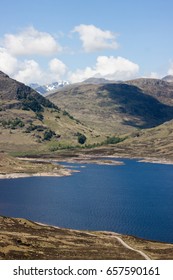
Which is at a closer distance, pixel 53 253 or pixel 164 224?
pixel 53 253

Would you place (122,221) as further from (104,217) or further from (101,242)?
(101,242)

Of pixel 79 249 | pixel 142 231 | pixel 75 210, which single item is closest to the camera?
pixel 79 249

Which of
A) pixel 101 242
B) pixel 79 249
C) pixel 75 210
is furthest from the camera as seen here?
pixel 75 210

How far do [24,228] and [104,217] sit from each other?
149ft

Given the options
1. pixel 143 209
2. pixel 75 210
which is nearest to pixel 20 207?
pixel 75 210

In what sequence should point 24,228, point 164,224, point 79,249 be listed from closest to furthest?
point 79,249 < point 24,228 < point 164,224

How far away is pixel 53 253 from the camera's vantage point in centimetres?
10675

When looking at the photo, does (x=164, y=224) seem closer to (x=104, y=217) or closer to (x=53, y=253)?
(x=104, y=217)

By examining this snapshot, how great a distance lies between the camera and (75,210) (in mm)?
189500

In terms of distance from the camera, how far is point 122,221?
17125 cm

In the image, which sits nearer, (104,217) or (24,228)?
(24,228)

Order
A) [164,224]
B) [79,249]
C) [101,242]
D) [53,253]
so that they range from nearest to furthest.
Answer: [53,253], [79,249], [101,242], [164,224]

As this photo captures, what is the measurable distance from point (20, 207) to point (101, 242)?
74.7 metres

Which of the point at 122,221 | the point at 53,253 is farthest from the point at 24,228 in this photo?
the point at 122,221
